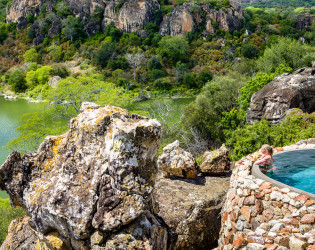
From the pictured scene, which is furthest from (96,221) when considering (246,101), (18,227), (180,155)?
(246,101)

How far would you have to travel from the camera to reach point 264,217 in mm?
5289

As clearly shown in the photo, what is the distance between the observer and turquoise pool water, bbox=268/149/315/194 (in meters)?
6.36

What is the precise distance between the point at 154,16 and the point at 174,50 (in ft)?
70.8

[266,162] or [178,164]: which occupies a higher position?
[266,162]

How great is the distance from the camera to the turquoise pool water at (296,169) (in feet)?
20.9

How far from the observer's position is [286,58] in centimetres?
3159

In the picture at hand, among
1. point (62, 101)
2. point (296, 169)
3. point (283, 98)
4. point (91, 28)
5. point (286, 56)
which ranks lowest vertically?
point (286, 56)

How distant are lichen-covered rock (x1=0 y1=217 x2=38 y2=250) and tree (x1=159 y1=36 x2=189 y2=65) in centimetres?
6300

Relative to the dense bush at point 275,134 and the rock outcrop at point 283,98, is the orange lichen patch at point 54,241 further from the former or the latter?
the rock outcrop at point 283,98

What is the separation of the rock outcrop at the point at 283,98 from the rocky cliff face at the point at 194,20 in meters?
64.4

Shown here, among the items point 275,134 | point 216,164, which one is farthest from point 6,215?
point 275,134

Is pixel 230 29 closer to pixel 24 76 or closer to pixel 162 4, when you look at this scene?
pixel 162 4

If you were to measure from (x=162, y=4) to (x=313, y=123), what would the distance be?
3254 inches

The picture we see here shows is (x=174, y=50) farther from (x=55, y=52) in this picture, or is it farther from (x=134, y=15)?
(x=55, y=52)
